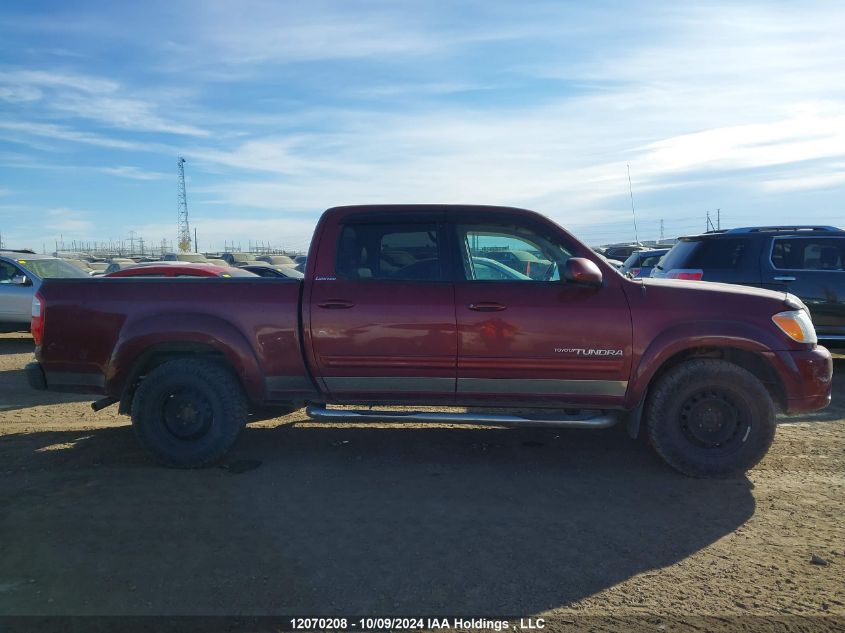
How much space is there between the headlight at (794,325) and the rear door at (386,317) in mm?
2365

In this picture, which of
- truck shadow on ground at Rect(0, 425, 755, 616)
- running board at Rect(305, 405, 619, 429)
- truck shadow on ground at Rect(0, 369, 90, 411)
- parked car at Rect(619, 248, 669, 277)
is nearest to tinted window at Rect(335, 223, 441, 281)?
running board at Rect(305, 405, 619, 429)

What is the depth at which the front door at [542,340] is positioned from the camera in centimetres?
461

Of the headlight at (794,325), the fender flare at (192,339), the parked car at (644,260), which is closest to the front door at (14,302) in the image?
the fender flare at (192,339)

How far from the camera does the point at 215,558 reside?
352cm

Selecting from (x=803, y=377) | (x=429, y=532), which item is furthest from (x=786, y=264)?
(x=429, y=532)

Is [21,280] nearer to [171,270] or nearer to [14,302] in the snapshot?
[14,302]

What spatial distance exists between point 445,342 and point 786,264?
Answer: 19.8ft

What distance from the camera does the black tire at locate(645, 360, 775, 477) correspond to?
4.60 meters

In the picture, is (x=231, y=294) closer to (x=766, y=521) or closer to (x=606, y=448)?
(x=606, y=448)

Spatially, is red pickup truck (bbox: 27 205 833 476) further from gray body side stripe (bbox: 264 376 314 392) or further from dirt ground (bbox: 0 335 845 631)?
dirt ground (bbox: 0 335 845 631)

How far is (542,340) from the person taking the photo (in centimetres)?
463

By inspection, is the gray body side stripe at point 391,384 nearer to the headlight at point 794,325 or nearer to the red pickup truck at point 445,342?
the red pickup truck at point 445,342

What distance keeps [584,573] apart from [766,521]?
1441 millimetres

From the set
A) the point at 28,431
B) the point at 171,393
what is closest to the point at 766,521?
the point at 171,393
